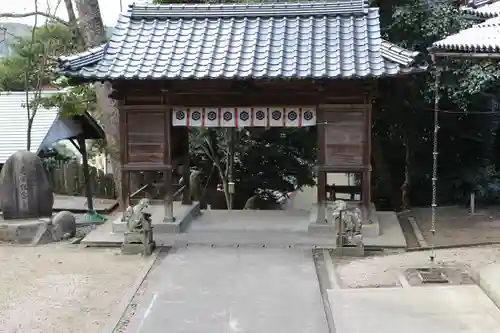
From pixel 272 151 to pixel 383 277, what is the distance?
374 inches

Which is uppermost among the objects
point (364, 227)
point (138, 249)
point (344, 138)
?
point (344, 138)

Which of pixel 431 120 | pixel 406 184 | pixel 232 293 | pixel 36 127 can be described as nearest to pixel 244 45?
pixel 232 293

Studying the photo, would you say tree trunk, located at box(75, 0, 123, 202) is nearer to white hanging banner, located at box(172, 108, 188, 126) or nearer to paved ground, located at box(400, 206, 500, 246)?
white hanging banner, located at box(172, 108, 188, 126)

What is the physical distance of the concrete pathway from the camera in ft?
25.0

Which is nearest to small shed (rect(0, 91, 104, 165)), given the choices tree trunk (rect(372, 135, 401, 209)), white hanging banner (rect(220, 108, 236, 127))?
white hanging banner (rect(220, 108, 236, 127))

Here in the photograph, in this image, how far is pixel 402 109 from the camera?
621 inches

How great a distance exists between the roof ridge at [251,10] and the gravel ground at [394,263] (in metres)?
5.36

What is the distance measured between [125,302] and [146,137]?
4396 mm

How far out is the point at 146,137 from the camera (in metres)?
12.0

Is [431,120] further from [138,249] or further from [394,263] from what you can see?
[138,249]

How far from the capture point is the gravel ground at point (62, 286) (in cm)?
782

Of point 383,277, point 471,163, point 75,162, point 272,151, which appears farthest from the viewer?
point 75,162

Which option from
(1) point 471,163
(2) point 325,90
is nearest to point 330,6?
(2) point 325,90

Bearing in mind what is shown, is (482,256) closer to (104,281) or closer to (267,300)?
(267,300)
